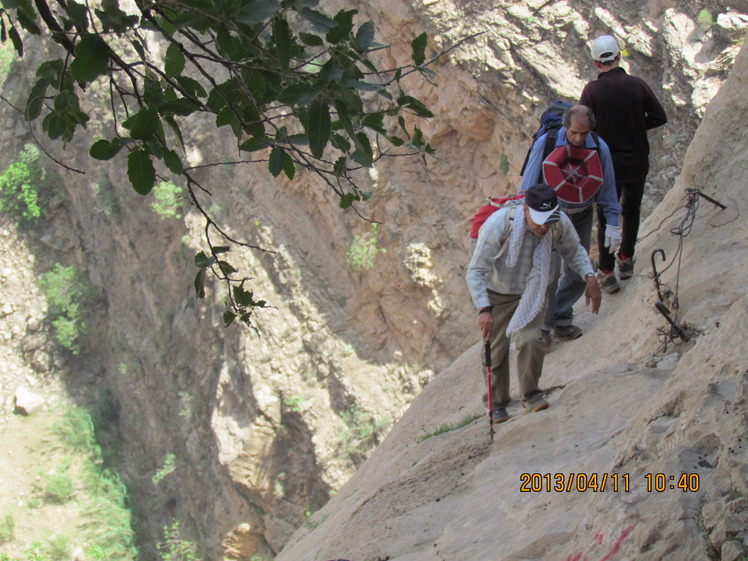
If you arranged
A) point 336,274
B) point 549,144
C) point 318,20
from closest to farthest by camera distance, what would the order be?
point 318,20 → point 549,144 → point 336,274

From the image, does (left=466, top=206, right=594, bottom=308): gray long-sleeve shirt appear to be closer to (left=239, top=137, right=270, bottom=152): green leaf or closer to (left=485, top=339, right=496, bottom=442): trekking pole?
(left=485, top=339, right=496, bottom=442): trekking pole

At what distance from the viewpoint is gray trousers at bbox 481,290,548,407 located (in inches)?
168

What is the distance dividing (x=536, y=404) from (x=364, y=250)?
9043mm

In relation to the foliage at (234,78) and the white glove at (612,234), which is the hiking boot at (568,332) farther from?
the foliage at (234,78)

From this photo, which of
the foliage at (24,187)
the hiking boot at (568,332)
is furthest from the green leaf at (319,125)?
the foliage at (24,187)

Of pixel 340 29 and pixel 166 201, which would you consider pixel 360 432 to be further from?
pixel 340 29

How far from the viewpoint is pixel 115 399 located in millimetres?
17172

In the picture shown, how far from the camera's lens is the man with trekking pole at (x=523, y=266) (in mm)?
4062

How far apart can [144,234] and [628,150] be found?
41.2 ft

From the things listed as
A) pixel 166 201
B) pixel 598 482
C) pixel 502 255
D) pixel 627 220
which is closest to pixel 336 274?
pixel 166 201

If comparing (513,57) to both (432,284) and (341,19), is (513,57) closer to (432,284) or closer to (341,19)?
(432,284)

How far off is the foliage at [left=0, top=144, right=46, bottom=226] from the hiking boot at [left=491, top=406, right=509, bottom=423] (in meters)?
15.5

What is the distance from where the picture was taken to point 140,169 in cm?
226

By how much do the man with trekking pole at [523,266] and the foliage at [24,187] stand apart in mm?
15750
